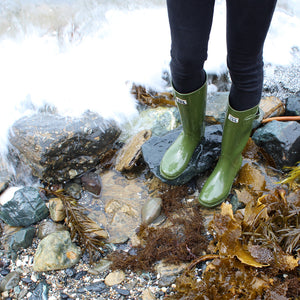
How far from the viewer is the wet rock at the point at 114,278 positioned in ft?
6.38

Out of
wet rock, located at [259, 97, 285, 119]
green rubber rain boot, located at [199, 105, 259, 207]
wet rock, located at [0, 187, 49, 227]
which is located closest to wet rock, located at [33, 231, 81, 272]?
wet rock, located at [0, 187, 49, 227]

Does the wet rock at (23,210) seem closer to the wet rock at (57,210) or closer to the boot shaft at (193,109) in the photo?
the wet rock at (57,210)

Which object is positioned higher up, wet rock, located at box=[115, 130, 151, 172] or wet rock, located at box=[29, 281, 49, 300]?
wet rock, located at box=[115, 130, 151, 172]

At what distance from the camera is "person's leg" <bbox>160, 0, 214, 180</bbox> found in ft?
5.15

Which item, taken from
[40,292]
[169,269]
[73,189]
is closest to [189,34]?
[169,269]

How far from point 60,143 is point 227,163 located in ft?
4.83

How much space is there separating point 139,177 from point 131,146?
1.13 ft

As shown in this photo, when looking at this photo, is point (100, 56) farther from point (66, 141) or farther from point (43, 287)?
point (43, 287)

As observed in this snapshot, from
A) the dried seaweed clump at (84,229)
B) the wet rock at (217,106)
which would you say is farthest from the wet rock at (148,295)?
the wet rock at (217,106)

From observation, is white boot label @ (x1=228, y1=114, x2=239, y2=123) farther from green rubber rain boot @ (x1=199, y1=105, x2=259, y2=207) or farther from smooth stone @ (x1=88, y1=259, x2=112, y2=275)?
smooth stone @ (x1=88, y1=259, x2=112, y2=275)

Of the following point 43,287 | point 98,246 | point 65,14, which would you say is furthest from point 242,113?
point 65,14

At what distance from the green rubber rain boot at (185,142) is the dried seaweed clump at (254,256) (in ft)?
1.79

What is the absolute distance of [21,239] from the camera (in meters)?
2.21

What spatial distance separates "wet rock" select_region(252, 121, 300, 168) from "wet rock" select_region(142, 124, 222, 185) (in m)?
0.41
